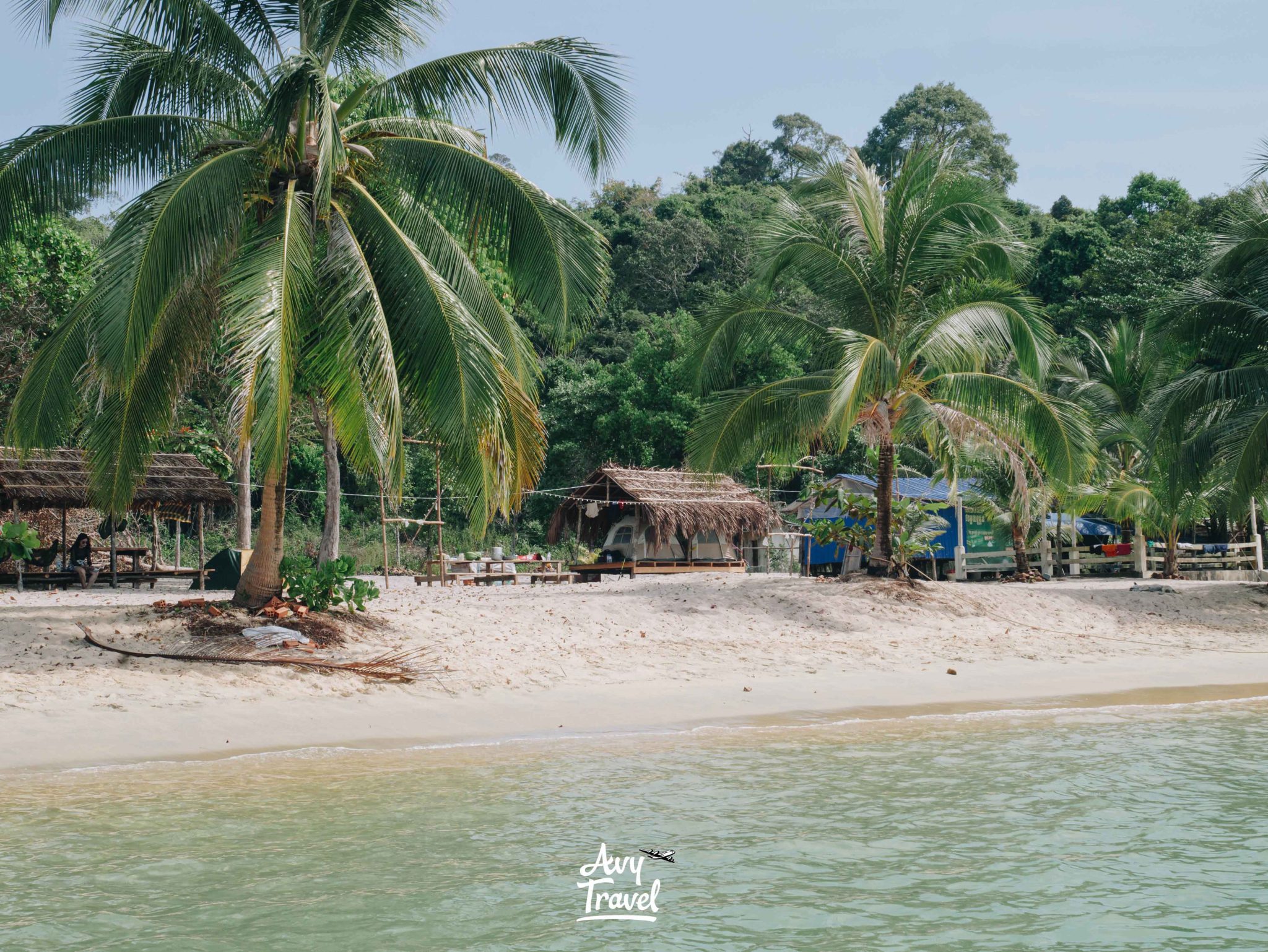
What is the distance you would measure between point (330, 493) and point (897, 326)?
33.6ft

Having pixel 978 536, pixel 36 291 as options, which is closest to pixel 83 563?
pixel 36 291

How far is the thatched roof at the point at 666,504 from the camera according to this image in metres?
25.3

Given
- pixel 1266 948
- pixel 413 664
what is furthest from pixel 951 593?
pixel 1266 948

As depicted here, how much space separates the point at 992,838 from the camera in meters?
6.22

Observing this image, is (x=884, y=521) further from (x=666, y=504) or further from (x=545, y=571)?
(x=545, y=571)

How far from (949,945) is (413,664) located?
7011mm

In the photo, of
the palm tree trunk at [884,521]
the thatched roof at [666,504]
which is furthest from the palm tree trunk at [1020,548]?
the thatched roof at [666,504]

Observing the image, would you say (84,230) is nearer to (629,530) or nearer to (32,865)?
(629,530)

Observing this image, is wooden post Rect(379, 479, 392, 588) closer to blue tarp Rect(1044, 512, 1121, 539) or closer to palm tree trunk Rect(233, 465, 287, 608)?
palm tree trunk Rect(233, 465, 287, 608)

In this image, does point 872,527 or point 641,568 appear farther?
point 641,568

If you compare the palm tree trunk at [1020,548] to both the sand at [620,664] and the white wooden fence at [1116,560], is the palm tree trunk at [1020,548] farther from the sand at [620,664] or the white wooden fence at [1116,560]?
the sand at [620,664]

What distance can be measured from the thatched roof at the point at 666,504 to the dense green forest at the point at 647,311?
3.12m

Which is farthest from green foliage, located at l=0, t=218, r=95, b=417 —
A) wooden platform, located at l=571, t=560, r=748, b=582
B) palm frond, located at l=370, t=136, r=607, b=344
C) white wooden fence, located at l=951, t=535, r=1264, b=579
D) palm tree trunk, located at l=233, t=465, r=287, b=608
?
white wooden fence, located at l=951, t=535, r=1264, b=579

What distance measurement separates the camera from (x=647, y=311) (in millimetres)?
42688
